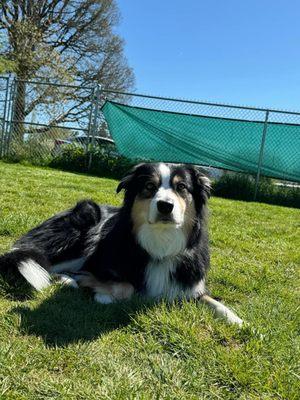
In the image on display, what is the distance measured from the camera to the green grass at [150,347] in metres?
1.87

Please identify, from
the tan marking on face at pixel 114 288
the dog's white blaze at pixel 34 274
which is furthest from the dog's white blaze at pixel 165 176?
the dog's white blaze at pixel 34 274

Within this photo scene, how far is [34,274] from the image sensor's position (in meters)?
3.04

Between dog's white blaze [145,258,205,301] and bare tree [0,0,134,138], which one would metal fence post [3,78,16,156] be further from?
dog's white blaze [145,258,205,301]

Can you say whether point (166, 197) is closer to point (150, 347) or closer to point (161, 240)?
point (161, 240)

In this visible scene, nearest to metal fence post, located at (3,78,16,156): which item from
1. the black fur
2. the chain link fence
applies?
the chain link fence

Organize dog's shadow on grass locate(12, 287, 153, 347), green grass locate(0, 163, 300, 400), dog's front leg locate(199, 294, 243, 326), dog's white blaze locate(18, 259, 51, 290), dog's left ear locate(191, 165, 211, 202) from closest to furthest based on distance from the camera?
green grass locate(0, 163, 300, 400) < dog's shadow on grass locate(12, 287, 153, 347) < dog's front leg locate(199, 294, 243, 326) < dog's white blaze locate(18, 259, 51, 290) < dog's left ear locate(191, 165, 211, 202)

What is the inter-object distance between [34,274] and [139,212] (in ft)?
2.83

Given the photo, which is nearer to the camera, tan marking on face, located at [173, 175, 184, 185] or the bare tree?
tan marking on face, located at [173, 175, 184, 185]

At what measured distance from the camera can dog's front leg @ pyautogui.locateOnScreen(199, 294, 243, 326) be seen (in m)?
2.65

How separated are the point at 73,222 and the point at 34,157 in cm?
922

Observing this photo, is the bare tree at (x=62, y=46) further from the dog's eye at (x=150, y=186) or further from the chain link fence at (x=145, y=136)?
the dog's eye at (x=150, y=186)

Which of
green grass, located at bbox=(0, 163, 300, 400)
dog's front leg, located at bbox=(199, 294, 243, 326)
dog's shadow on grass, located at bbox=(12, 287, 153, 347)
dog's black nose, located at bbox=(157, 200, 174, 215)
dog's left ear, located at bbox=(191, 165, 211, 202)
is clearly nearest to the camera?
green grass, located at bbox=(0, 163, 300, 400)

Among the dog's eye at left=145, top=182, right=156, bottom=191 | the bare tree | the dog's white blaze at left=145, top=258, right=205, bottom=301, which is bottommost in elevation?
the dog's white blaze at left=145, top=258, right=205, bottom=301

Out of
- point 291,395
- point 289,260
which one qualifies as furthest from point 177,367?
point 289,260
